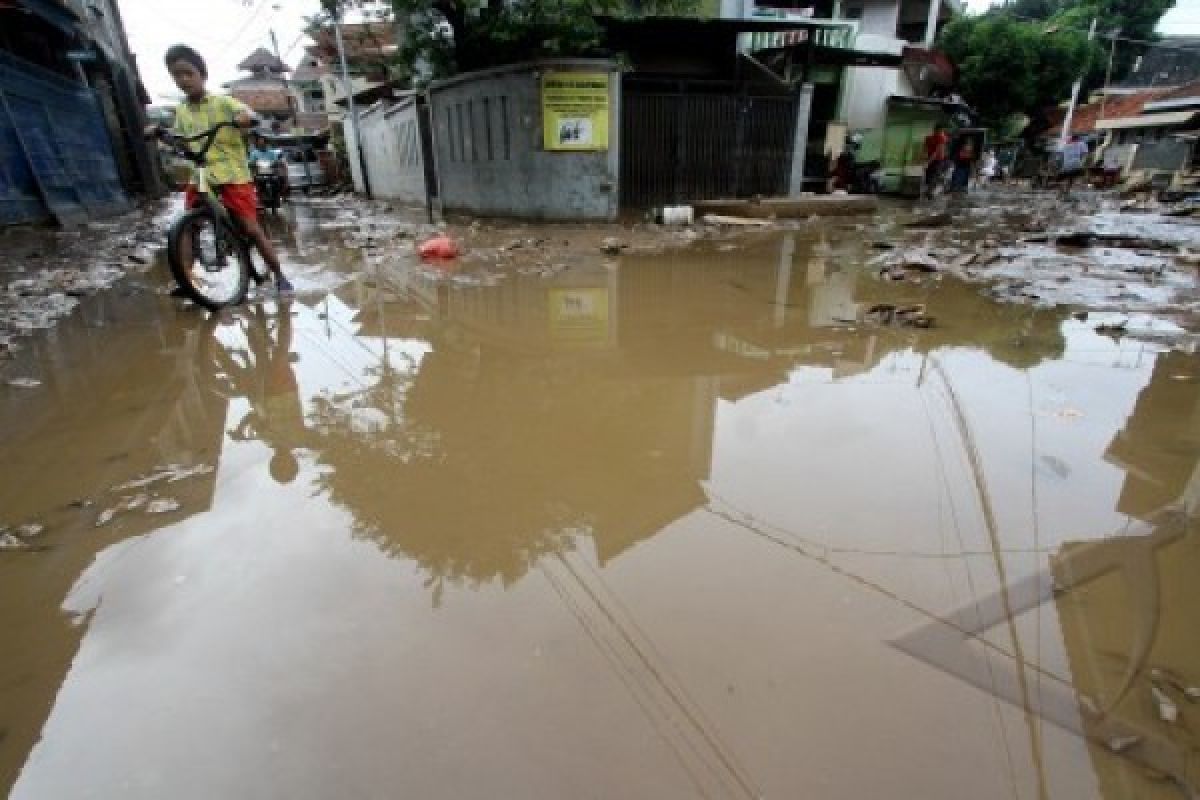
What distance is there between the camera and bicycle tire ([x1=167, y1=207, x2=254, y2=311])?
14.8 ft

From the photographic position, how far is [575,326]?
443cm

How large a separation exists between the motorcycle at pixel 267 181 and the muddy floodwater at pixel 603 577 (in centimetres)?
1200

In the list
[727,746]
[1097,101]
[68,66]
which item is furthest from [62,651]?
[1097,101]

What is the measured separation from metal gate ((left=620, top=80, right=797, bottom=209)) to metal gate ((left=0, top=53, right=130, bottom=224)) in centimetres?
835

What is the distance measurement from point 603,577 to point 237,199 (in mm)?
4717

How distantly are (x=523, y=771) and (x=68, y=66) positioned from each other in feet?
55.7

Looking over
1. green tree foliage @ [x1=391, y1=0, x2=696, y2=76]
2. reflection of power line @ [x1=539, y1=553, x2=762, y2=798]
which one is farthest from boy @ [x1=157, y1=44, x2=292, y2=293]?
green tree foliage @ [x1=391, y1=0, x2=696, y2=76]

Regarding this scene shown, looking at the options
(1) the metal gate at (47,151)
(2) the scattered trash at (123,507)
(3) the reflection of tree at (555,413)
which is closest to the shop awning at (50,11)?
(1) the metal gate at (47,151)

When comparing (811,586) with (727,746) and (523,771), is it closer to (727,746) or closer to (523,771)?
(727,746)

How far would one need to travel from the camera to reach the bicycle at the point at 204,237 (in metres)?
4.53

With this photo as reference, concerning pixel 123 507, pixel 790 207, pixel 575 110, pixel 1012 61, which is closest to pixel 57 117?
pixel 575 110

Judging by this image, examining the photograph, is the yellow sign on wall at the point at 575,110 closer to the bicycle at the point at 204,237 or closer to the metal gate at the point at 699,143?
the metal gate at the point at 699,143

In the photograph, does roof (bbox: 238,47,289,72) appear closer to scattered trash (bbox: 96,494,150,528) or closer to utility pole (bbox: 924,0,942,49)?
utility pole (bbox: 924,0,942,49)

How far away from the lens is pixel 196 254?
188 inches
